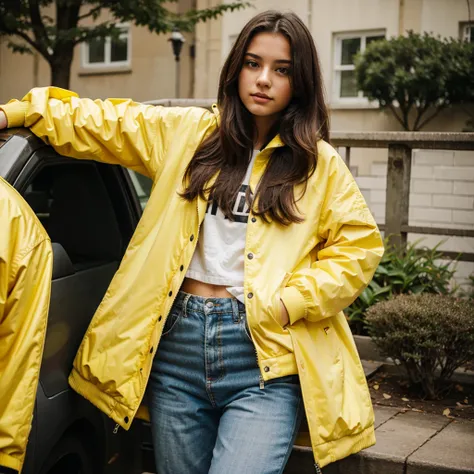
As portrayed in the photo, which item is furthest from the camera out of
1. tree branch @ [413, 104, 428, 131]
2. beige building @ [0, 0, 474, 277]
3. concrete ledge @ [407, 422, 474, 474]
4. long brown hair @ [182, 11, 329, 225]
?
beige building @ [0, 0, 474, 277]

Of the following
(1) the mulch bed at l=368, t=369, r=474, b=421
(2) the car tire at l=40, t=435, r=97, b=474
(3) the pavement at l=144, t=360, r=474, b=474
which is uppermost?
(2) the car tire at l=40, t=435, r=97, b=474

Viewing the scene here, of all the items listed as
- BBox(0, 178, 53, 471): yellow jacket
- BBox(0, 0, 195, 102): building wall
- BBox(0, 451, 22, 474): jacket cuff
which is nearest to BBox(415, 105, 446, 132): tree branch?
BBox(0, 0, 195, 102): building wall

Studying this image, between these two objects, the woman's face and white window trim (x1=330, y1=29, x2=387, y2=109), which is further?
white window trim (x1=330, y1=29, x2=387, y2=109)

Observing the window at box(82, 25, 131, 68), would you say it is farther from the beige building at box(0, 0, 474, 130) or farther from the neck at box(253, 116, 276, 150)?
the neck at box(253, 116, 276, 150)

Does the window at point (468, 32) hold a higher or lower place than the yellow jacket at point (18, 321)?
higher

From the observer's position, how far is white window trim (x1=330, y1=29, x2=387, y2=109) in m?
18.9

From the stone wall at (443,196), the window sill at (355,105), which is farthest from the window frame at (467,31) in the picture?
the stone wall at (443,196)

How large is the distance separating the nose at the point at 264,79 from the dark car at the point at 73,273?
2.62ft

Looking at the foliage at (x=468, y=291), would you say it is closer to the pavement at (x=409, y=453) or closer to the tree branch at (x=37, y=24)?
the pavement at (x=409, y=453)

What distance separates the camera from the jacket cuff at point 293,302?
8.51 feet

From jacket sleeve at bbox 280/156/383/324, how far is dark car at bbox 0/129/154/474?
81 centimetres

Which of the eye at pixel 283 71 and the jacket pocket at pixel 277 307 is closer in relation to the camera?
the jacket pocket at pixel 277 307

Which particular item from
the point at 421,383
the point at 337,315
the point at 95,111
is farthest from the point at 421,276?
the point at 95,111

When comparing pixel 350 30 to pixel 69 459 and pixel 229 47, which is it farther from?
pixel 69 459
